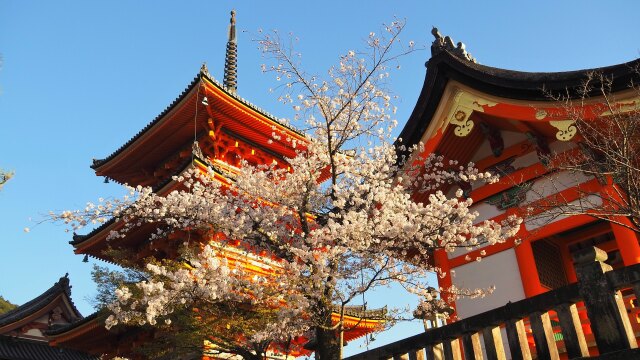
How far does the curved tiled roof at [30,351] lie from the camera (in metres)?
22.3

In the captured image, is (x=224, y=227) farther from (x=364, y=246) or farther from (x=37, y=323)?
(x=37, y=323)

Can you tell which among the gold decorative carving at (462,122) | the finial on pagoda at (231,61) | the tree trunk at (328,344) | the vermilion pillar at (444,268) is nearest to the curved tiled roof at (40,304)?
the finial on pagoda at (231,61)

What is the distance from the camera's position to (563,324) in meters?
5.22

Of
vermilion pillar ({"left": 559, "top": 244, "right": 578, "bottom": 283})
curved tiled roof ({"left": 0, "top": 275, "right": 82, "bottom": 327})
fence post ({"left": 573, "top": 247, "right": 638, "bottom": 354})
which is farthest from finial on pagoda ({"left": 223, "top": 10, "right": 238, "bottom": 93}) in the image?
fence post ({"left": 573, "top": 247, "right": 638, "bottom": 354})

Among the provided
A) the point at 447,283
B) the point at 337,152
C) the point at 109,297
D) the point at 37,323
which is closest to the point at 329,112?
the point at 337,152

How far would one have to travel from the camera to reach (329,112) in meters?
9.30

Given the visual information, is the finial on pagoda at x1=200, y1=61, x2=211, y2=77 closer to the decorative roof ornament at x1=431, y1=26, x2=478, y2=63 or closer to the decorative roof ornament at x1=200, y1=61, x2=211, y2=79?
the decorative roof ornament at x1=200, y1=61, x2=211, y2=79

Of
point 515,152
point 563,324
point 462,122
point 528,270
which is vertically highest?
point 462,122

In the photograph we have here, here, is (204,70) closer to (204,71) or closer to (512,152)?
(204,71)

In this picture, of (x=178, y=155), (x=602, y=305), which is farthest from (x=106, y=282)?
(x=602, y=305)

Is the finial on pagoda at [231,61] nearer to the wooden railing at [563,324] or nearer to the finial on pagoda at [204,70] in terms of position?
the finial on pagoda at [204,70]

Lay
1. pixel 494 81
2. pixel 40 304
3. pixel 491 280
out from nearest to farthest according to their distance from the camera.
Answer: pixel 491 280 < pixel 494 81 < pixel 40 304

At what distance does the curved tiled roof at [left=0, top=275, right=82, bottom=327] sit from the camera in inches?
934

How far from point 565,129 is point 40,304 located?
2542cm
